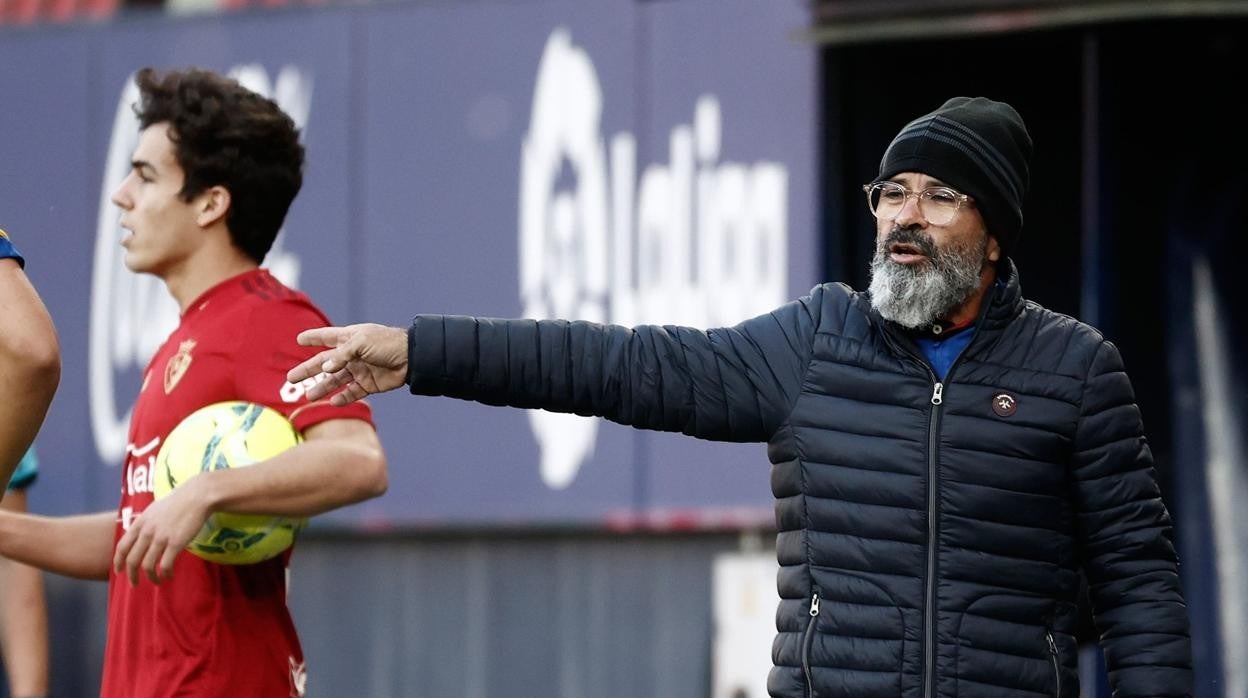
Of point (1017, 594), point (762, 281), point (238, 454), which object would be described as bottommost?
point (1017, 594)

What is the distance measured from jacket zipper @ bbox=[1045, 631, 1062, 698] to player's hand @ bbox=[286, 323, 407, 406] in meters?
1.20

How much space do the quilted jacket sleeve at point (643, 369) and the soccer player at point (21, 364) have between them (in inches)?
24.3

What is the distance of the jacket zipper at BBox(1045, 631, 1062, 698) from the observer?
3.58 m

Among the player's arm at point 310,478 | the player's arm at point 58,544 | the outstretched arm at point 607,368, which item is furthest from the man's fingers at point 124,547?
the player's arm at point 58,544

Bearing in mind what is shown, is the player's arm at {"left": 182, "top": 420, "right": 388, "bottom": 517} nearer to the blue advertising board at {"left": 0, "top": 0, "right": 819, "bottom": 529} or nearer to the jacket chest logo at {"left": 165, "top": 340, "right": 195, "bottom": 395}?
the jacket chest logo at {"left": 165, "top": 340, "right": 195, "bottom": 395}

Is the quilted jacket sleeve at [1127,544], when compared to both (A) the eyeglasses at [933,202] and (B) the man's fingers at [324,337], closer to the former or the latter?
A: (A) the eyeglasses at [933,202]

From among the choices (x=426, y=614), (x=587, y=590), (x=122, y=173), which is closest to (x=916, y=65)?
(x=587, y=590)

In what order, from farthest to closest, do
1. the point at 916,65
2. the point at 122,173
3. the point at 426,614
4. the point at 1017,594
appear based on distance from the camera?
the point at 122,173 → the point at 426,614 → the point at 916,65 → the point at 1017,594

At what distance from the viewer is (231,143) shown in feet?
14.5

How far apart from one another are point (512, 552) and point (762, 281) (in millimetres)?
1478

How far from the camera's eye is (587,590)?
26.5 ft

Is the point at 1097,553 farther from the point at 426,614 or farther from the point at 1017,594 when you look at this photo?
the point at 426,614

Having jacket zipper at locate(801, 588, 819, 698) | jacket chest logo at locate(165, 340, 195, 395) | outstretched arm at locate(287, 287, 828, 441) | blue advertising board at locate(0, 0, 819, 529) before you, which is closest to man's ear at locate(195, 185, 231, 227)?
jacket chest logo at locate(165, 340, 195, 395)

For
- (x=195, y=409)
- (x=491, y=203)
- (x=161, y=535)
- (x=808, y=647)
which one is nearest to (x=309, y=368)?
(x=161, y=535)
